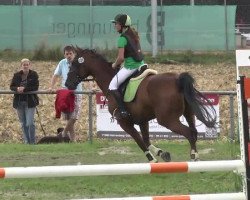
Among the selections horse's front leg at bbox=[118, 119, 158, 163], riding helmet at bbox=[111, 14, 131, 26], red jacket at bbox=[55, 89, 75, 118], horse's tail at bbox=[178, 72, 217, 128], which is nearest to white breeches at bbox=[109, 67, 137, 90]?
horse's front leg at bbox=[118, 119, 158, 163]

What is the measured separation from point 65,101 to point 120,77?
3368 millimetres

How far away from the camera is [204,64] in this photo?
32.0 m

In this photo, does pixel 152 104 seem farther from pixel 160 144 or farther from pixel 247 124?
pixel 247 124

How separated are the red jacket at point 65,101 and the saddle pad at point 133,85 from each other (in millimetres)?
3127

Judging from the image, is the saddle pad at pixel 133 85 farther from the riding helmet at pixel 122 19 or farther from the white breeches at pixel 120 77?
the riding helmet at pixel 122 19

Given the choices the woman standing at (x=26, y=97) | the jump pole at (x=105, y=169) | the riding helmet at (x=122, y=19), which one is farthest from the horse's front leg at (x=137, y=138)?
the jump pole at (x=105, y=169)

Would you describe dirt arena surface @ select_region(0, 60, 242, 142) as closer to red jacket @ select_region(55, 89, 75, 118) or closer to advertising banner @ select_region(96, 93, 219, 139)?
advertising banner @ select_region(96, 93, 219, 139)

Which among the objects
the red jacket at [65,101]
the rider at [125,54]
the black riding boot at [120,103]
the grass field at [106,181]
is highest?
the rider at [125,54]

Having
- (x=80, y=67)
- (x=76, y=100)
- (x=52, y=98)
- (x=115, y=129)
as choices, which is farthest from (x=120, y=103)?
(x=52, y=98)

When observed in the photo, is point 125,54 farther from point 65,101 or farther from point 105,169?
point 105,169

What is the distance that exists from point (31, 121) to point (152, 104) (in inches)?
184

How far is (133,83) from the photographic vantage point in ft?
45.5

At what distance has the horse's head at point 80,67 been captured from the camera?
49.1ft

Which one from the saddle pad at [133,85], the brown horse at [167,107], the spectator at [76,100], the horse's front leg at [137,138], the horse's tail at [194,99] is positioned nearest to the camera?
the horse's tail at [194,99]
